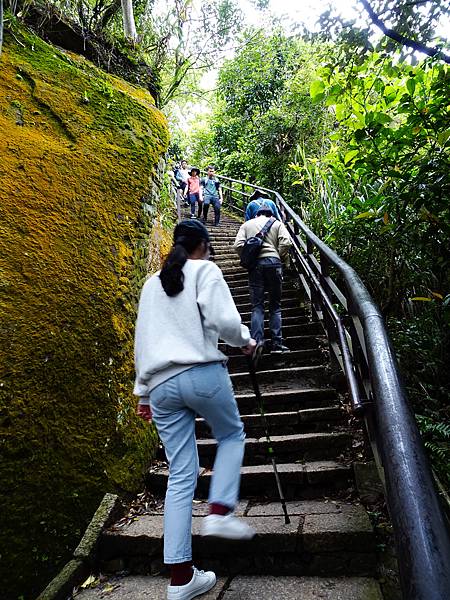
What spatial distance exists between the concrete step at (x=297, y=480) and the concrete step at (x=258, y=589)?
69 centimetres

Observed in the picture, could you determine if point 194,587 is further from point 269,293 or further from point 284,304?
point 284,304

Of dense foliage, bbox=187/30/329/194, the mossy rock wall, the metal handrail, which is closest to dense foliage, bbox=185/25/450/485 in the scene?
the metal handrail

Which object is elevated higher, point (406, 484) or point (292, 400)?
point (406, 484)

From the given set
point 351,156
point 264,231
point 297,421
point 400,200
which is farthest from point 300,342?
point 351,156

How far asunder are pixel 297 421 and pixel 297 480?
2.09 feet

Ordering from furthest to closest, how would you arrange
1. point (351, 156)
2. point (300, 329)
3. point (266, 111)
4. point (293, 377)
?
point (266, 111) < point (300, 329) < point (293, 377) < point (351, 156)

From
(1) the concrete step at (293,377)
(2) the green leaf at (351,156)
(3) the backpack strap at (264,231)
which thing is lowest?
(1) the concrete step at (293,377)

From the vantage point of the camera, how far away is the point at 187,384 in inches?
74.3

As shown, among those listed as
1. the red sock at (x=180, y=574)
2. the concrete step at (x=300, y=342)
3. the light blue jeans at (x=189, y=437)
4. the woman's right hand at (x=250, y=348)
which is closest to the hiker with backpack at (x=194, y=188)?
the concrete step at (x=300, y=342)

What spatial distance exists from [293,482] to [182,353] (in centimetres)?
135

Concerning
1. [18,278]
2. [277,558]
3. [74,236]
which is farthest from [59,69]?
[277,558]

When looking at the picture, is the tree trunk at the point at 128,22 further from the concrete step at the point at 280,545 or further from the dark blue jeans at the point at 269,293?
the concrete step at the point at 280,545

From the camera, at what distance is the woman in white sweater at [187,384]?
1841 mm

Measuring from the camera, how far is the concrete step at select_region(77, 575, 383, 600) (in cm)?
181
